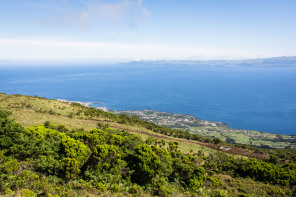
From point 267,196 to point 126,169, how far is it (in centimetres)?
1077

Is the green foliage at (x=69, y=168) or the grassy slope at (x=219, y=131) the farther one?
the grassy slope at (x=219, y=131)

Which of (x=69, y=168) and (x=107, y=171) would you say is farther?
(x=107, y=171)

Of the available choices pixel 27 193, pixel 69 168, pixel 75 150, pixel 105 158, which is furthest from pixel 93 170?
pixel 27 193

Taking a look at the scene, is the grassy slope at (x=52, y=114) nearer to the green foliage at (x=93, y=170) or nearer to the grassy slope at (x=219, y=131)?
the green foliage at (x=93, y=170)

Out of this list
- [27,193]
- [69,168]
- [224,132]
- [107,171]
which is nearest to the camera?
[27,193]

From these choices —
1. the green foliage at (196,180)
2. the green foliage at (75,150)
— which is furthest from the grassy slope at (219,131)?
the green foliage at (75,150)

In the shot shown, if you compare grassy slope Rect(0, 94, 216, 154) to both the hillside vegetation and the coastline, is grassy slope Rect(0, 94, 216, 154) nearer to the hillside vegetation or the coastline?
the hillside vegetation

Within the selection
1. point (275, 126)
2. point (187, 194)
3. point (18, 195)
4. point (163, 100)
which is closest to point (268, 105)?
point (275, 126)

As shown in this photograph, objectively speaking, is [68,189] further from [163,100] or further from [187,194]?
[163,100]

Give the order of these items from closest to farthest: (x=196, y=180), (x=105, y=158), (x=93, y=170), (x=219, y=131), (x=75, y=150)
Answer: (x=93, y=170), (x=75, y=150), (x=105, y=158), (x=196, y=180), (x=219, y=131)

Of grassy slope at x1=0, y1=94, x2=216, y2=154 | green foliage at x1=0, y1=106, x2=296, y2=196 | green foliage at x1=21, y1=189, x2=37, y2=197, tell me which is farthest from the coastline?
green foliage at x1=21, y1=189, x2=37, y2=197

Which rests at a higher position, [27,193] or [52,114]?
[27,193]

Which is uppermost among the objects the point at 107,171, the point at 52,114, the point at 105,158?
the point at 105,158

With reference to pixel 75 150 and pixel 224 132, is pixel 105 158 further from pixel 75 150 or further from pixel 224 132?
pixel 224 132
